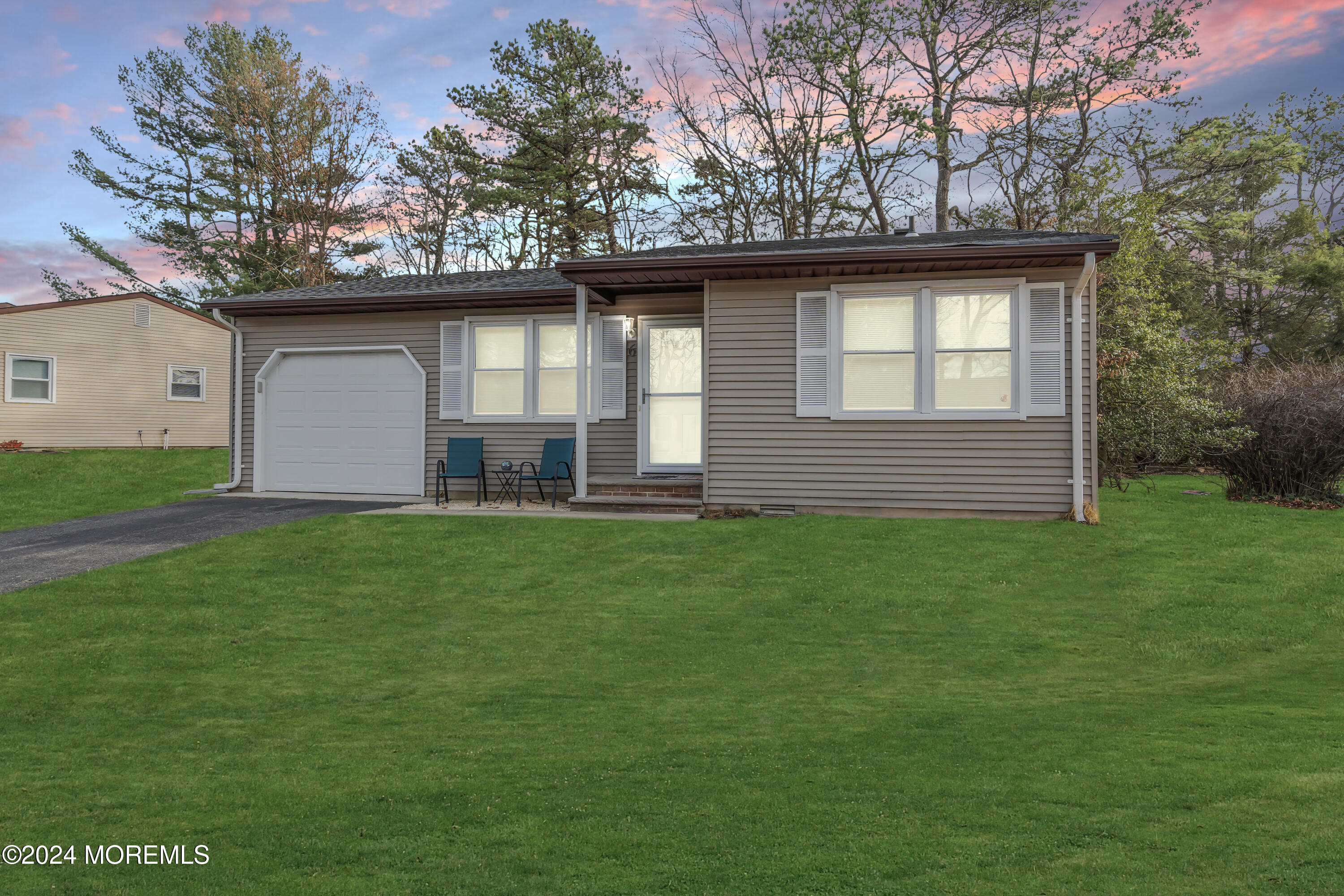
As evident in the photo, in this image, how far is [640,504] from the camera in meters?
10.2

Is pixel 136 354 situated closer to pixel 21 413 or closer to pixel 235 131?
pixel 21 413

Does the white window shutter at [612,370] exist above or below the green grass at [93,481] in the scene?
above

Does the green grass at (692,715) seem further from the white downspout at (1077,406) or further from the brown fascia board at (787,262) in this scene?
the brown fascia board at (787,262)

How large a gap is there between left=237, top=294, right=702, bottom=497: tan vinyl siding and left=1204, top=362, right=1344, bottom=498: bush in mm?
7868

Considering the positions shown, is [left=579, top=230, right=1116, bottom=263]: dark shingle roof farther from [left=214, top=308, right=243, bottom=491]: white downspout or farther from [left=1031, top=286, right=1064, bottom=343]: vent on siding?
[left=214, top=308, right=243, bottom=491]: white downspout

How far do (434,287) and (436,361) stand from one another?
109 centimetres

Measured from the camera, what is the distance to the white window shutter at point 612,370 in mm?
11336

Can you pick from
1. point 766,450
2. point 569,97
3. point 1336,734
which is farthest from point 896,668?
point 569,97

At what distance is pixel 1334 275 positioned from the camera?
24.5m

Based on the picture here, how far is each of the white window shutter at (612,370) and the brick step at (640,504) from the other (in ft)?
4.68

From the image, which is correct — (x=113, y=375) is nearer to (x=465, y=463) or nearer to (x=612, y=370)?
(x=465, y=463)

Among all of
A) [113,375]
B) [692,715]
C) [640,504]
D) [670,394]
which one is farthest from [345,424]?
[113,375]

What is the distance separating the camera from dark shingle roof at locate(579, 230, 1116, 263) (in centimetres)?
892

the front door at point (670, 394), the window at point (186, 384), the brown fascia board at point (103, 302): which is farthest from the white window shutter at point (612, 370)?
the window at point (186, 384)
